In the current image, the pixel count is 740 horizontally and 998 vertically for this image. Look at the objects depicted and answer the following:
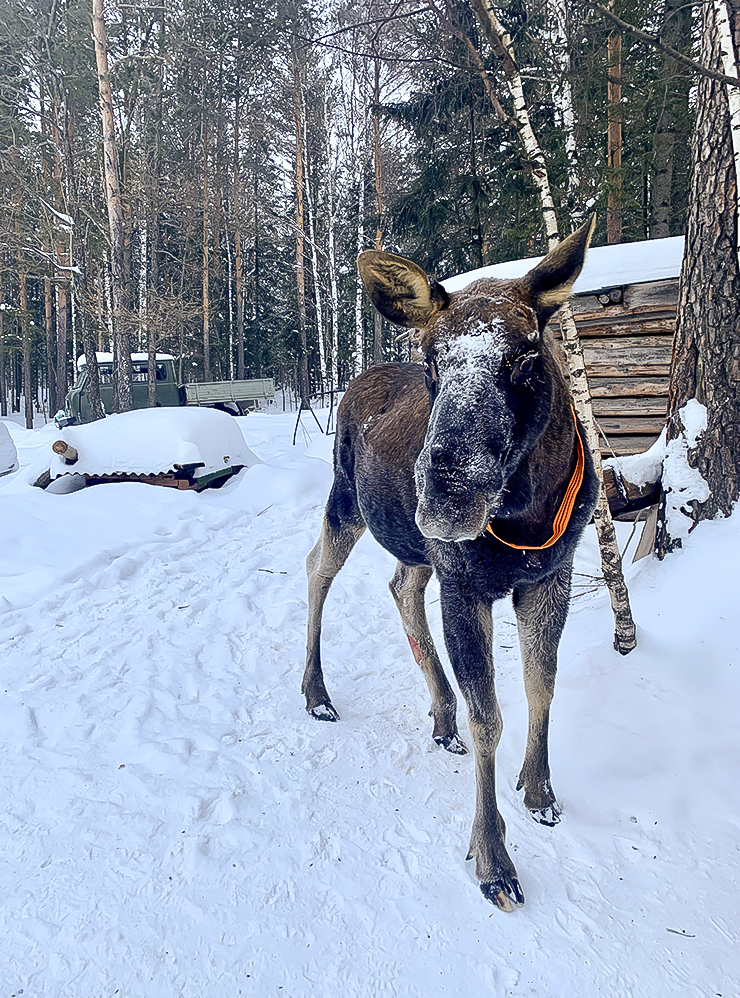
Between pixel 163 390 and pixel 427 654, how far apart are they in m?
20.7

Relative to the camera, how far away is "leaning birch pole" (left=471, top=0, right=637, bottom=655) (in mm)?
2965

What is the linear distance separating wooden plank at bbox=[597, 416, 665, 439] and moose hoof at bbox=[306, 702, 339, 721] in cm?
467

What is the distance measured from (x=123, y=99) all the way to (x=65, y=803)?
68.8ft

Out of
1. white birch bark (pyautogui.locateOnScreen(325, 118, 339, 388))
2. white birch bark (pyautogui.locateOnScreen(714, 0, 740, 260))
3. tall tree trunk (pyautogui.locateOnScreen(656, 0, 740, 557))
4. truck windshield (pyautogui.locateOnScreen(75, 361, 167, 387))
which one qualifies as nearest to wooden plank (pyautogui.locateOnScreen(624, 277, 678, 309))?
tall tree trunk (pyautogui.locateOnScreen(656, 0, 740, 557))

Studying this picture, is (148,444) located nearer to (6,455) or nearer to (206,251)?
(6,455)

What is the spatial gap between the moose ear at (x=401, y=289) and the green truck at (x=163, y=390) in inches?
770

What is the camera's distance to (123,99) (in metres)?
17.2

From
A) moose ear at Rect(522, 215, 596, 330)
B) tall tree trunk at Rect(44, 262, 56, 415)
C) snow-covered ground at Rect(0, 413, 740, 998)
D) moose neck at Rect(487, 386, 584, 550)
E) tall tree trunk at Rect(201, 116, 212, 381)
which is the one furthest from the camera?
tall tree trunk at Rect(44, 262, 56, 415)

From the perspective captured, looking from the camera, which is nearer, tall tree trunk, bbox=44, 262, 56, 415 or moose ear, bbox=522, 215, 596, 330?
moose ear, bbox=522, 215, 596, 330

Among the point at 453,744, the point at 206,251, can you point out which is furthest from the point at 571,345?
the point at 206,251

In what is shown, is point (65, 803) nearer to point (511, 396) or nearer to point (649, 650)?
point (511, 396)

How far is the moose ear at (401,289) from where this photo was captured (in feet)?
6.26

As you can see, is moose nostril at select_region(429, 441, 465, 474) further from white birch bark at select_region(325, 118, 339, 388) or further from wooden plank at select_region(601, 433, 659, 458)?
white birch bark at select_region(325, 118, 339, 388)

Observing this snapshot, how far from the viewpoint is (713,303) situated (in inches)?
130
